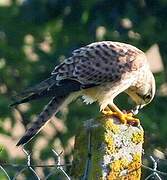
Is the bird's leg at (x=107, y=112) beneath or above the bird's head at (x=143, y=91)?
above

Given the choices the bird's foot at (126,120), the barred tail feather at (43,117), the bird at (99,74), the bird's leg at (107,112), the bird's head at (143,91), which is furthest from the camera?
the bird's head at (143,91)

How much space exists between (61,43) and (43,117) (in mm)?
3721

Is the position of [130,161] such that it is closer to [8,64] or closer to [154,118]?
[154,118]

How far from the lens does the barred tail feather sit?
5.18 meters

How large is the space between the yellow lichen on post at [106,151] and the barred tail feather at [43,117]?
96 centimetres

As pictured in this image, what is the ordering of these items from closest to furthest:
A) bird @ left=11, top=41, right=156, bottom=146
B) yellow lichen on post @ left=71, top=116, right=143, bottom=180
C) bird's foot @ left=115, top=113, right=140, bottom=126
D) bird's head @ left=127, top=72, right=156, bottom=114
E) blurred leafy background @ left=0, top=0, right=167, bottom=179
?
yellow lichen on post @ left=71, top=116, right=143, bottom=180, bird's foot @ left=115, top=113, right=140, bottom=126, bird @ left=11, top=41, right=156, bottom=146, bird's head @ left=127, top=72, right=156, bottom=114, blurred leafy background @ left=0, top=0, right=167, bottom=179

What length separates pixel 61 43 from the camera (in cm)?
934

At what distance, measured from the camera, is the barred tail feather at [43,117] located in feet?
17.0

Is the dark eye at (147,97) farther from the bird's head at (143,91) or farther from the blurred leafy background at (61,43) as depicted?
the blurred leafy background at (61,43)

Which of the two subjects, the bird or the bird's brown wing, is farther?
the bird's brown wing

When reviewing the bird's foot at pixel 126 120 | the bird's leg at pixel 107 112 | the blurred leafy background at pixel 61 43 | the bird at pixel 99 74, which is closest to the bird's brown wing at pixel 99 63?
the bird at pixel 99 74

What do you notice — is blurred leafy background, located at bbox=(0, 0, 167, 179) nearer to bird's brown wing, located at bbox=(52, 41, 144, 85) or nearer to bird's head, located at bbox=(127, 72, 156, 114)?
bird's head, located at bbox=(127, 72, 156, 114)

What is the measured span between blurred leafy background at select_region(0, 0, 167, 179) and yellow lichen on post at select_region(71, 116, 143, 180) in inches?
164

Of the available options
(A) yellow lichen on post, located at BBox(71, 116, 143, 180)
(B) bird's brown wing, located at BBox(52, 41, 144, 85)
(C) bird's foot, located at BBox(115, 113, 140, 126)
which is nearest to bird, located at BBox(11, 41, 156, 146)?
(B) bird's brown wing, located at BBox(52, 41, 144, 85)
